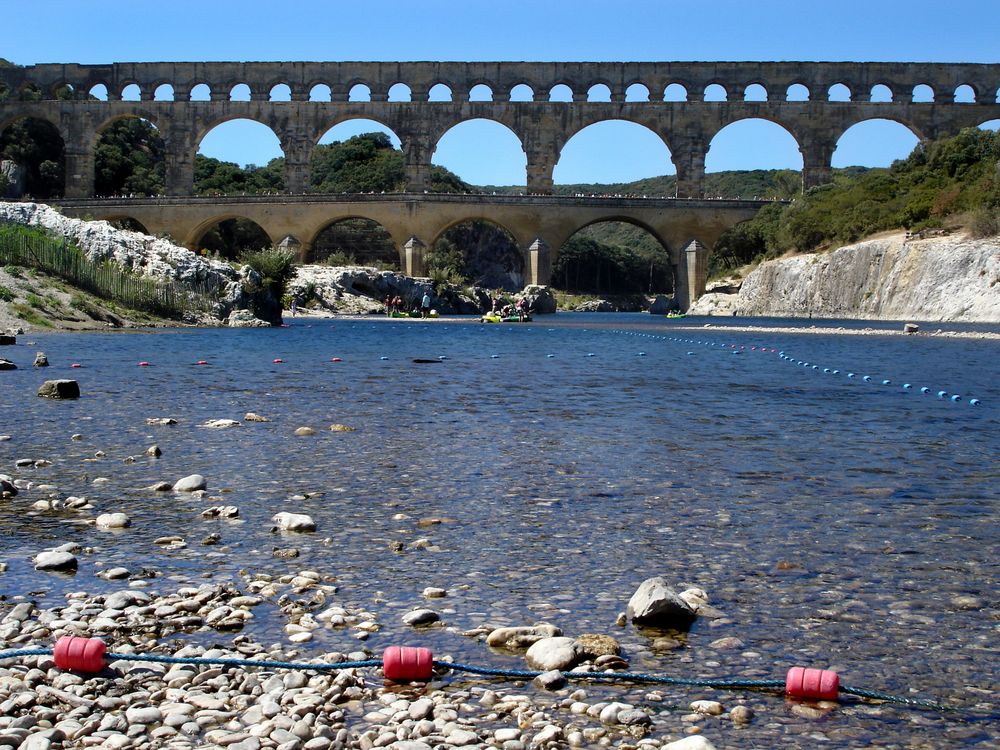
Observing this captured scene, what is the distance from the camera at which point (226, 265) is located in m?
30.6

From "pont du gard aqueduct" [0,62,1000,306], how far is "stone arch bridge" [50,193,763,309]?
0.07 m

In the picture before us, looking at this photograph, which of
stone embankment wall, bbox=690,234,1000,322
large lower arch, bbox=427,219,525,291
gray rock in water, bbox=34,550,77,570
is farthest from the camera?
large lower arch, bbox=427,219,525,291

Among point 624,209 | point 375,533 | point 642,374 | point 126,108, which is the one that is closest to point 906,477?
point 375,533

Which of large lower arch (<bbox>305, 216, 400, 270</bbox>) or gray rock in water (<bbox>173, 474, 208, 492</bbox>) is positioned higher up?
large lower arch (<bbox>305, 216, 400, 270</bbox>)

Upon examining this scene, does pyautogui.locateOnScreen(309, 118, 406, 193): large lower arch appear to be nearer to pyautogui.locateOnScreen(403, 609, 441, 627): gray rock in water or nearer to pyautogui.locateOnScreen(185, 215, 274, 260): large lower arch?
pyautogui.locateOnScreen(185, 215, 274, 260): large lower arch

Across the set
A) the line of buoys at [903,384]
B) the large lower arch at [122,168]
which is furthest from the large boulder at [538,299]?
the line of buoys at [903,384]

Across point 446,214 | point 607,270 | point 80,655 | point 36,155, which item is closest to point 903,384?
point 80,655

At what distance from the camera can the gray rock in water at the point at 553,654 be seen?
13.0 ft

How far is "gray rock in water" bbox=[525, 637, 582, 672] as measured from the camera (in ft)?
13.0

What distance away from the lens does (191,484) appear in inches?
269

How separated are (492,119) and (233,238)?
16762 mm

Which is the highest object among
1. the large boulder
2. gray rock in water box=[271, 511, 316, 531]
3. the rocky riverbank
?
the large boulder

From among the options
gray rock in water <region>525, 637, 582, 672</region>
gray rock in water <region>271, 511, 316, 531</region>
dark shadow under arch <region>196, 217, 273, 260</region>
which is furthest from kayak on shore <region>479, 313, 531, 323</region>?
gray rock in water <region>525, 637, 582, 672</region>

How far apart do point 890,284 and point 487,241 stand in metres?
50.7
